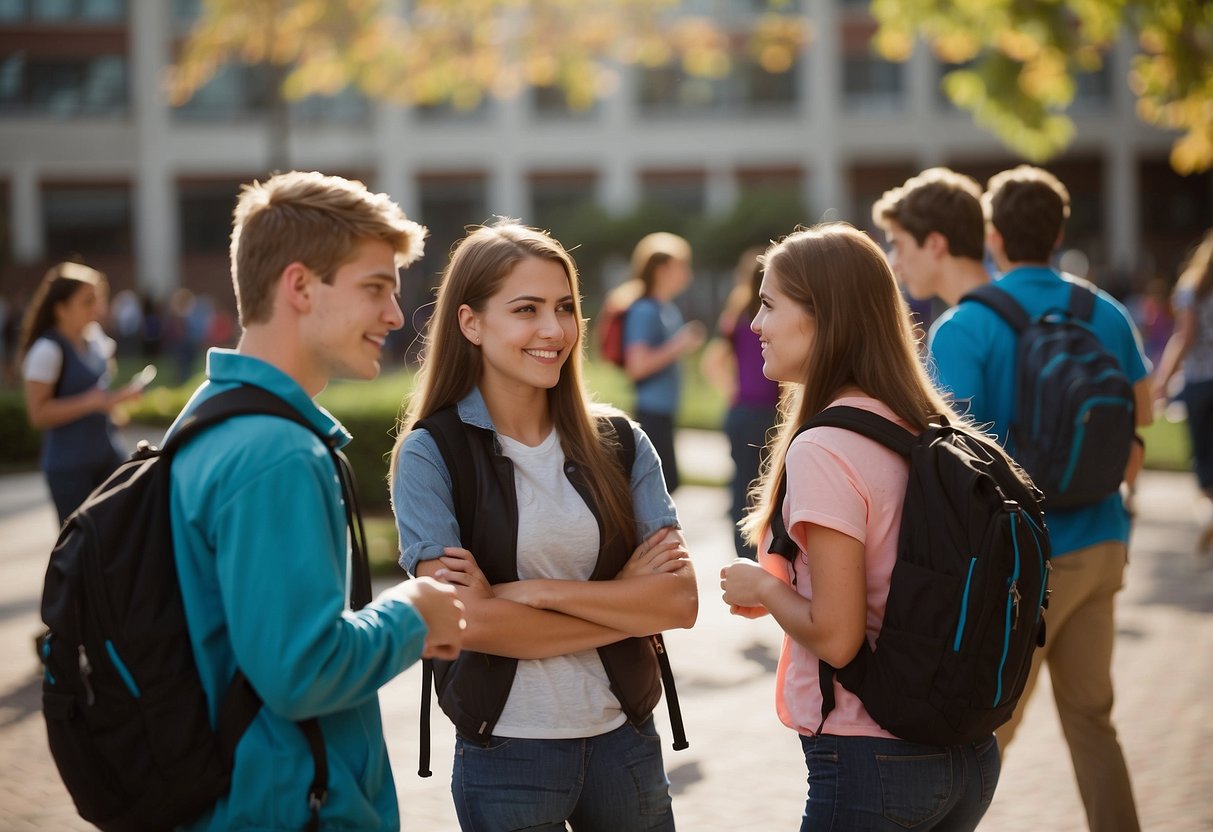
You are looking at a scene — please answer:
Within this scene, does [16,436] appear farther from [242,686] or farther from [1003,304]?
[242,686]

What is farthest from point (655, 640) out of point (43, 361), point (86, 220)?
point (86, 220)

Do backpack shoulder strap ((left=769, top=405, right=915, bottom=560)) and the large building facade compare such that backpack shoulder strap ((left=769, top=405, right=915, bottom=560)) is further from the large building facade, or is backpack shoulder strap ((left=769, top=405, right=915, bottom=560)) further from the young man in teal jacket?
the large building facade

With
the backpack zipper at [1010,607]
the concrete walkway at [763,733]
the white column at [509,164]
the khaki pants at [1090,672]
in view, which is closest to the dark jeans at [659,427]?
the concrete walkway at [763,733]

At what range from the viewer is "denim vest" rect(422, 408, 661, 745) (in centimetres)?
306

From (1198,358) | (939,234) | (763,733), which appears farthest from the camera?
(1198,358)

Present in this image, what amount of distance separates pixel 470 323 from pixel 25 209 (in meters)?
47.7

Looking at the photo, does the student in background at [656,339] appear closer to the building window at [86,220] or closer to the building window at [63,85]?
the building window at [86,220]

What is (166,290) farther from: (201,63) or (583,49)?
(583,49)

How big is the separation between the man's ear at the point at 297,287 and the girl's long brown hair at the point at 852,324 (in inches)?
42.4

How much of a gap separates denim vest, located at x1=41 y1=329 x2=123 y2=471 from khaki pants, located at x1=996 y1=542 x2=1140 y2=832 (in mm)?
5419

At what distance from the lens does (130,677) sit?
7.36ft

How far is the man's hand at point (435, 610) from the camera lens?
8.02 feet

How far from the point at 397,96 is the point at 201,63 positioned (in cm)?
304

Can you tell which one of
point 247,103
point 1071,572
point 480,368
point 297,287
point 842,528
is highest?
point 247,103
